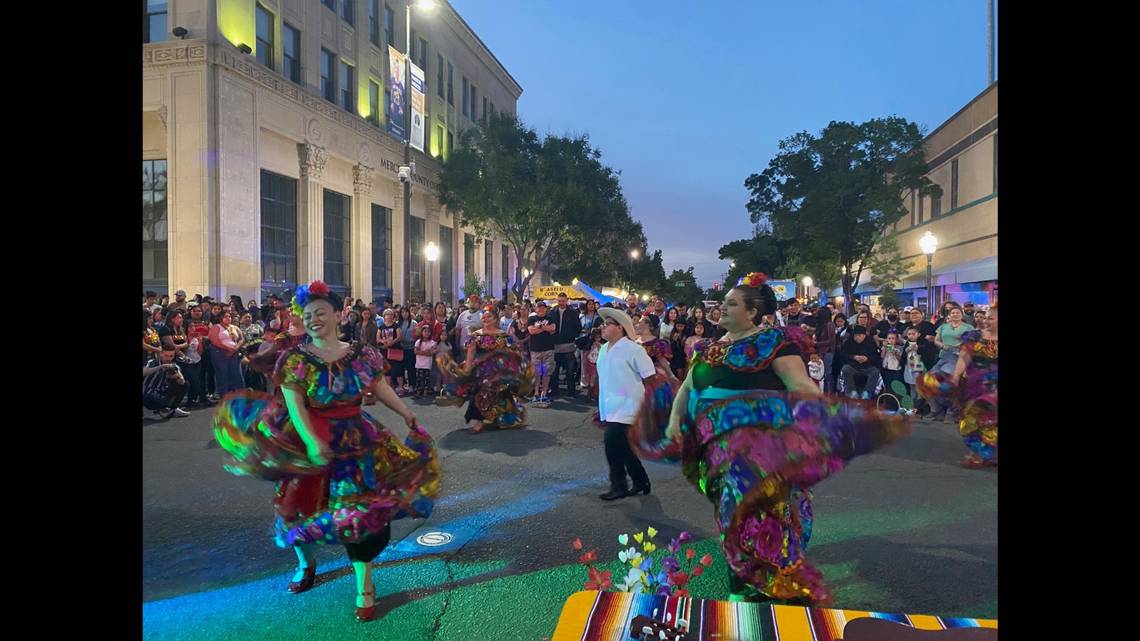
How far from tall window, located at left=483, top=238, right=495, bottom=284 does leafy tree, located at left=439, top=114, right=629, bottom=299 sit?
11891mm

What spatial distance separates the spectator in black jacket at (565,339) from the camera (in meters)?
13.1

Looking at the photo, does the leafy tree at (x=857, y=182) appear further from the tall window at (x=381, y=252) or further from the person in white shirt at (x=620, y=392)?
the person in white shirt at (x=620, y=392)

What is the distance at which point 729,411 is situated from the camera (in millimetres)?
3660

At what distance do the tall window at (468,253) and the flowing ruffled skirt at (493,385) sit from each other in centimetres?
3326

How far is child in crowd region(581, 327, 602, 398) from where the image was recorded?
12625 mm

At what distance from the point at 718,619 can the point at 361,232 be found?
27.5 meters

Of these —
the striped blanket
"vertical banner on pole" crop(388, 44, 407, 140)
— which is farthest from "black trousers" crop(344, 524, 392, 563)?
"vertical banner on pole" crop(388, 44, 407, 140)

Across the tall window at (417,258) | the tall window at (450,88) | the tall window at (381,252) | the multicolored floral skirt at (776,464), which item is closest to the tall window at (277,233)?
the tall window at (381,252)

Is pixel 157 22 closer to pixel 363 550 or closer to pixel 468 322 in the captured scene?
pixel 468 322

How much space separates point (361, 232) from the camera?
28203mm

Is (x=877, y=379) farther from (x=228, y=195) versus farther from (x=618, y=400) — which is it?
A: (x=228, y=195)
